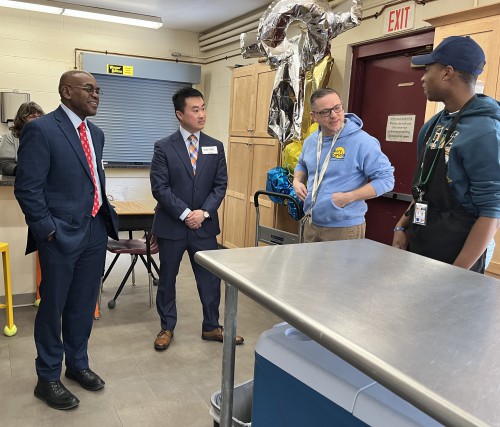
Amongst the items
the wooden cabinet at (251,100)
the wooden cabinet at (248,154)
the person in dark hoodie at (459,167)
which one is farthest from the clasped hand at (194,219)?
the wooden cabinet at (251,100)

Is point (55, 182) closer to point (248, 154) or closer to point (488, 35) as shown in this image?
point (488, 35)

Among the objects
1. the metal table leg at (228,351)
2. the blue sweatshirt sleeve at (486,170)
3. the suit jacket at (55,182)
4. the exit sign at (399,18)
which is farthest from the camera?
the exit sign at (399,18)

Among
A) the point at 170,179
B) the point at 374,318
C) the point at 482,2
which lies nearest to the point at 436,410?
the point at 374,318

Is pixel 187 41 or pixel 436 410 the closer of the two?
pixel 436 410

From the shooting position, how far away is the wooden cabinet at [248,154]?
14.8ft

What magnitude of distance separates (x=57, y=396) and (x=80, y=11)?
423cm

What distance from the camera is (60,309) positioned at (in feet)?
7.30

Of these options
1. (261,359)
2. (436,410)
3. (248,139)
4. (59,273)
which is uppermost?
(248,139)

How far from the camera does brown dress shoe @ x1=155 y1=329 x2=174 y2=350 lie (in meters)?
2.93

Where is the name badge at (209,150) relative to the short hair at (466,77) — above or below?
below

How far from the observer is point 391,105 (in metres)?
3.79

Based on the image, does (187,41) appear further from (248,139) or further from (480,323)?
(480,323)

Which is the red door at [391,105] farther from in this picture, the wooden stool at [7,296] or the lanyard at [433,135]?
the wooden stool at [7,296]

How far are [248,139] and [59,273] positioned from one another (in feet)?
9.73
